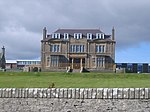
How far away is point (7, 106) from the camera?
10766 millimetres

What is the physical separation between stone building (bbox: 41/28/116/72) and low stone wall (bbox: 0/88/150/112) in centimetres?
7356

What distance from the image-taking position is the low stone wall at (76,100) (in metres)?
9.77

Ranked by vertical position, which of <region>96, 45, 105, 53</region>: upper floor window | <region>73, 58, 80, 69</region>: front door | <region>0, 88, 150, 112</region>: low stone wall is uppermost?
<region>96, 45, 105, 53</region>: upper floor window

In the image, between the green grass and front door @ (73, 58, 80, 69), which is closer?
the green grass

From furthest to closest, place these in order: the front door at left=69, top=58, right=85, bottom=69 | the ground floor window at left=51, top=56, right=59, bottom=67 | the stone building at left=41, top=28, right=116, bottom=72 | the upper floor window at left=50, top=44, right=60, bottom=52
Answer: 1. the upper floor window at left=50, top=44, right=60, bottom=52
2. the stone building at left=41, top=28, right=116, bottom=72
3. the ground floor window at left=51, top=56, right=59, bottom=67
4. the front door at left=69, top=58, right=85, bottom=69

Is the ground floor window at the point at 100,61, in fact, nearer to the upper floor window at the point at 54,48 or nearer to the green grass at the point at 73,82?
the upper floor window at the point at 54,48

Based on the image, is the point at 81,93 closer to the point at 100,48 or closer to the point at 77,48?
the point at 77,48

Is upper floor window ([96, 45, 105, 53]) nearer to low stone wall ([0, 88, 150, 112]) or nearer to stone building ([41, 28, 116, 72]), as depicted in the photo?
stone building ([41, 28, 116, 72])

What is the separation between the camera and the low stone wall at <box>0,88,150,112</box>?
977 cm

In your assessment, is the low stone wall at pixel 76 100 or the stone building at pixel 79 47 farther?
the stone building at pixel 79 47

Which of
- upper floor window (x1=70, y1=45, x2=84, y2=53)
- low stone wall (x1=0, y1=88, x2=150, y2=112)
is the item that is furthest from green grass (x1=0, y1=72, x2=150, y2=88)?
upper floor window (x1=70, y1=45, x2=84, y2=53)

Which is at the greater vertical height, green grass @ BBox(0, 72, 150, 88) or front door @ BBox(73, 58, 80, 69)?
front door @ BBox(73, 58, 80, 69)

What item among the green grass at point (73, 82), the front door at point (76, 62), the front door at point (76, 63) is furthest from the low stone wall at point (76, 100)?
the front door at point (76, 62)

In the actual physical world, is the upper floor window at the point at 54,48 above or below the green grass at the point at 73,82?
above
